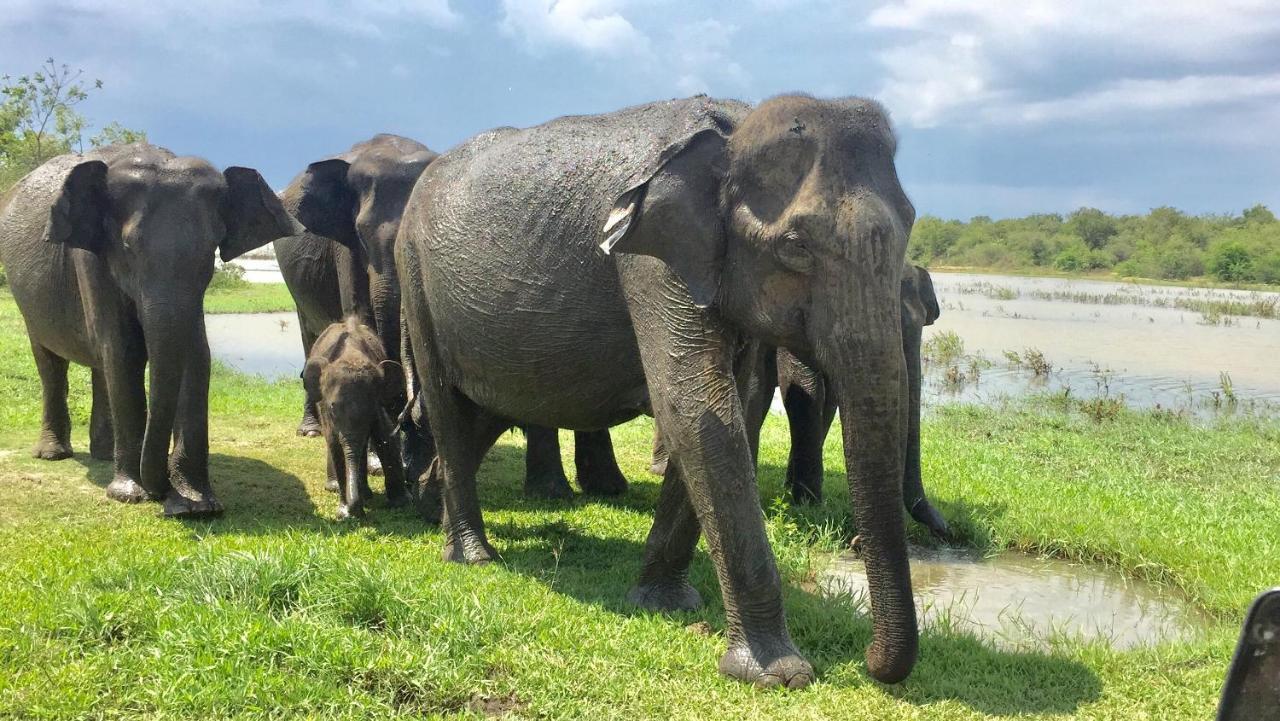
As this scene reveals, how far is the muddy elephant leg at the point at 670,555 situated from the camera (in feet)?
18.0

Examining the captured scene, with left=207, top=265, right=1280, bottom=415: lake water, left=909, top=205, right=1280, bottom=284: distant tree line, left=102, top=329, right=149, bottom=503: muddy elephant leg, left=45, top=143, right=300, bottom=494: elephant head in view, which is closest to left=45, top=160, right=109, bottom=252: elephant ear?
left=45, top=143, right=300, bottom=494: elephant head

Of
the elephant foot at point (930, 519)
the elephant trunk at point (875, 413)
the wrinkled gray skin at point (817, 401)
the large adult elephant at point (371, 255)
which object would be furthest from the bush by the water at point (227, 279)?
the elephant trunk at point (875, 413)

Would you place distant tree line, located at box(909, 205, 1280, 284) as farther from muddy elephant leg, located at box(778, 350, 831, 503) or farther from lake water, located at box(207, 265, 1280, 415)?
muddy elephant leg, located at box(778, 350, 831, 503)

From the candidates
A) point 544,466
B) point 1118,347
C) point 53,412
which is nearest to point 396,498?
point 544,466

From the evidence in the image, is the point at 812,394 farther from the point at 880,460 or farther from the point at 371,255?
the point at 880,460

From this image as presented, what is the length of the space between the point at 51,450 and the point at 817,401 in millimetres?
6113

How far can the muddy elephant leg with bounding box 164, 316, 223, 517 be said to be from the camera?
23.7 feet

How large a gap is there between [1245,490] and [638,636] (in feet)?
23.4

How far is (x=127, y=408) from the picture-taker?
762cm

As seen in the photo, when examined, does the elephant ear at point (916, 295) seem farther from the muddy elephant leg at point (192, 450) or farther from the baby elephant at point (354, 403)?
the muddy elephant leg at point (192, 450)

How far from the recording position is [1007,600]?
6.54m

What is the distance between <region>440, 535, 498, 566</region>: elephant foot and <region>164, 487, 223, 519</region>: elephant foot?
1776mm

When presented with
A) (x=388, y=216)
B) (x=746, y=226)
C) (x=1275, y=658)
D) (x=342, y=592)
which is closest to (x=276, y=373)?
(x=388, y=216)

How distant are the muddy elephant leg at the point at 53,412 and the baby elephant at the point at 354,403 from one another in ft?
8.62
